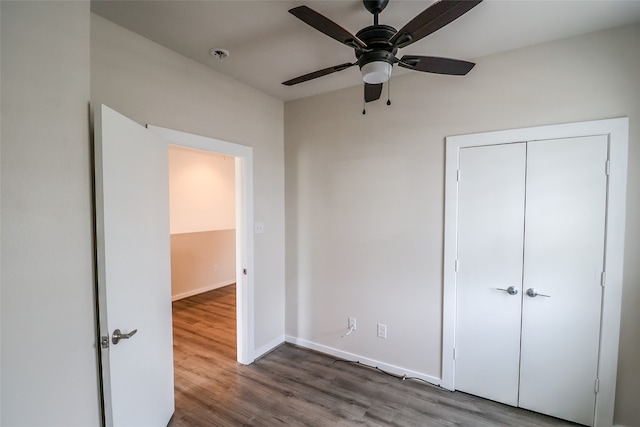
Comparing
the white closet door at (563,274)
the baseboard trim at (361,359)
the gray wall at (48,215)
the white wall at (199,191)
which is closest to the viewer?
the gray wall at (48,215)

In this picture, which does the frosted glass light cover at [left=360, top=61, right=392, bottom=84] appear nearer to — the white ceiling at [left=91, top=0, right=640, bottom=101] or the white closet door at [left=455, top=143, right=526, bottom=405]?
the white ceiling at [left=91, top=0, right=640, bottom=101]

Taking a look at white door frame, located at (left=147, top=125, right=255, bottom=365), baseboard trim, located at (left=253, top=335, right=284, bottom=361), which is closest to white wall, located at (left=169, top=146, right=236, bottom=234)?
white door frame, located at (left=147, top=125, right=255, bottom=365)

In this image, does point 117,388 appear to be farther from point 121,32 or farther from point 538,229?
point 538,229

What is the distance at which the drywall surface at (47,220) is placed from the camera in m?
1.01

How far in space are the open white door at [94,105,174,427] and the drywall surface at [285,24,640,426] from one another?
1.48 m

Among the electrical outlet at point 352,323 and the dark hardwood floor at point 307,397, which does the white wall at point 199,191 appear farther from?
the electrical outlet at point 352,323

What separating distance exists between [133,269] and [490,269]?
2526 mm

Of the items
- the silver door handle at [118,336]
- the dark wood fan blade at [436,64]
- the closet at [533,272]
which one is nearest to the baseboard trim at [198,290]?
the silver door handle at [118,336]

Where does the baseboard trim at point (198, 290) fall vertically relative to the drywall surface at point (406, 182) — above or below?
below

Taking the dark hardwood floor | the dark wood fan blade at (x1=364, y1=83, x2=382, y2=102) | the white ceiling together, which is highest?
the white ceiling

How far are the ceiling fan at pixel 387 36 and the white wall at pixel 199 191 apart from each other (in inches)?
120

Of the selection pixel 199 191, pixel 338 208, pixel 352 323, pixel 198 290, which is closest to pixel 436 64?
pixel 338 208

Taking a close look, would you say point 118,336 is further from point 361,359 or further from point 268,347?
point 361,359

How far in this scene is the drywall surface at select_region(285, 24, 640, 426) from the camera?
1.86 meters
